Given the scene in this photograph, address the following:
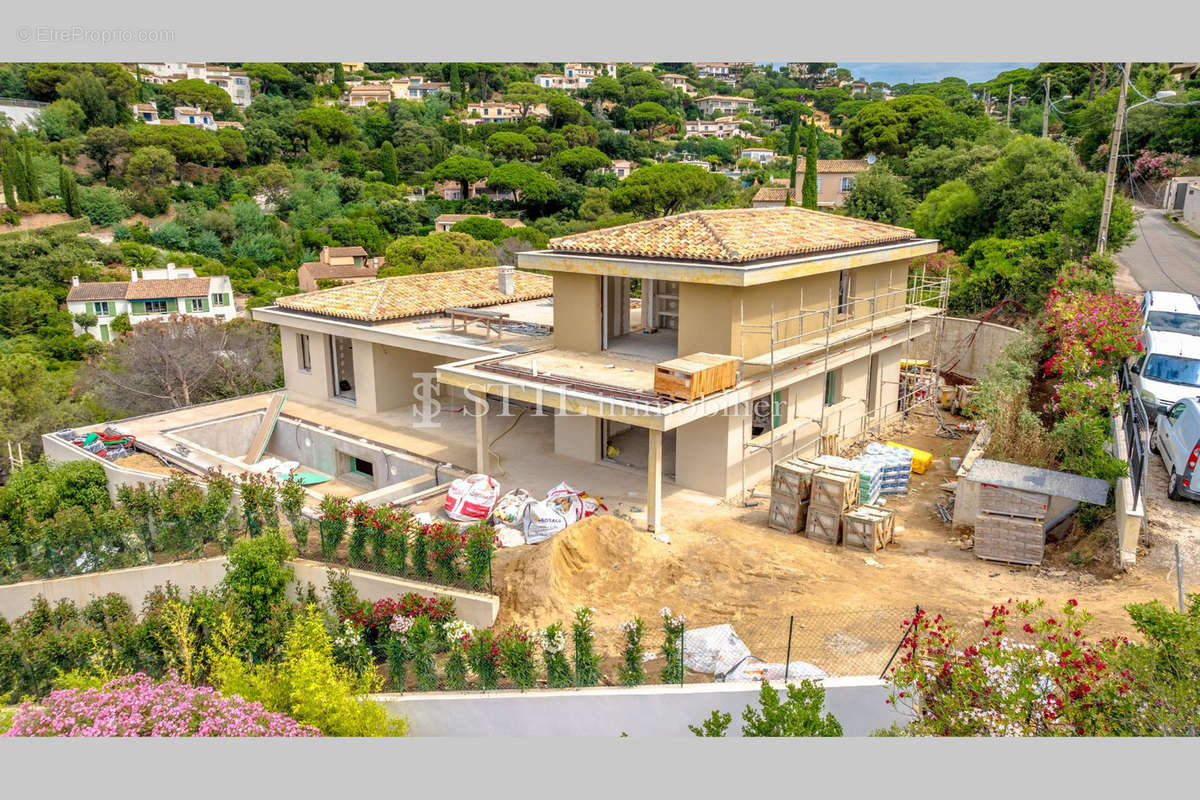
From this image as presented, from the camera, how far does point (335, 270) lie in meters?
69.2

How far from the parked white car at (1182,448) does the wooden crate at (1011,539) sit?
9.22ft

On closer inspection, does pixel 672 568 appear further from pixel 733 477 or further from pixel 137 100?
pixel 137 100

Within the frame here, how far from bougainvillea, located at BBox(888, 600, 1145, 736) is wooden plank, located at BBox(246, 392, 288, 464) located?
18.6 metres

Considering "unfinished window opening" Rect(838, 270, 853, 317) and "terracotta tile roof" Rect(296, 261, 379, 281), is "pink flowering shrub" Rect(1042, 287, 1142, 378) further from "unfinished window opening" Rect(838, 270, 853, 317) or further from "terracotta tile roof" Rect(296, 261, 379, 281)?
→ "terracotta tile roof" Rect(296, 261, 379, 281)

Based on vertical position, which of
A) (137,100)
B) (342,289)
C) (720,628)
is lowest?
(720,628)

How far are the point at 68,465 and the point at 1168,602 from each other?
76.9 ft

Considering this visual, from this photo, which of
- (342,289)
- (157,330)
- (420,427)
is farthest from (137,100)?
(420,427)

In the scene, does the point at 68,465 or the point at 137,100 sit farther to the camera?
the point at 137,100

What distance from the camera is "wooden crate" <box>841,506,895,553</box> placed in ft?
49.5

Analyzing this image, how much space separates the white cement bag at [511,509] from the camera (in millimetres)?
16031

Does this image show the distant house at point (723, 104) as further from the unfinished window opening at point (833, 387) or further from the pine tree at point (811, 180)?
the unfinished window opening at point (833, 387)

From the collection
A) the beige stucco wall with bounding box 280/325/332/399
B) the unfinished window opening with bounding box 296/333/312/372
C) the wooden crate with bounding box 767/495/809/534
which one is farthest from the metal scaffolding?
the unfinished window opening with bounding box 296/333/312/372

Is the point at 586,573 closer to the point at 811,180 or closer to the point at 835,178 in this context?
the point at 811,180

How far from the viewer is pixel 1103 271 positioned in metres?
23.7
